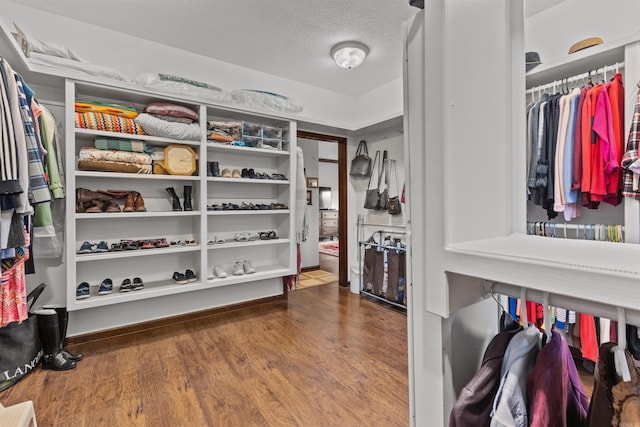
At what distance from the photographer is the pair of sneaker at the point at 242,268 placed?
119 inches

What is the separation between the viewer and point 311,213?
17.7ft

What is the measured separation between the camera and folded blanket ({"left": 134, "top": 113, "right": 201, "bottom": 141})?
2.45m

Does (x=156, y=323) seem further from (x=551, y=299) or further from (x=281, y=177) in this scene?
(x=551, y=299)

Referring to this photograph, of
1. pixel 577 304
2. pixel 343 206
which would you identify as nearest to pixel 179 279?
pixel 343 206

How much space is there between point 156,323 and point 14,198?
1.77 metres

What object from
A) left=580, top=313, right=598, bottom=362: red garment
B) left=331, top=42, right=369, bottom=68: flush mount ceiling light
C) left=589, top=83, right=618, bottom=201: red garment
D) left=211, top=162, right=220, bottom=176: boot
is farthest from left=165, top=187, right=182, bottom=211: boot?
left=580, top=313, right=598, bottom=362: red garment

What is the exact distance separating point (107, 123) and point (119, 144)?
17cm

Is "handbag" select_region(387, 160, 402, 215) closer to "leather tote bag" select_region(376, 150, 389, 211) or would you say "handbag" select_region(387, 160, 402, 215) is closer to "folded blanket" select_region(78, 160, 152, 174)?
"leather tote bag" select_region(376, 150, 389, 211)

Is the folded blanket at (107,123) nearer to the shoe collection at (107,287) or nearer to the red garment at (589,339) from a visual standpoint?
the shoe collection at (107,287)

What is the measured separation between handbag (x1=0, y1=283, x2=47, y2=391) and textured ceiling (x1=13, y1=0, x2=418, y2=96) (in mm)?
2162

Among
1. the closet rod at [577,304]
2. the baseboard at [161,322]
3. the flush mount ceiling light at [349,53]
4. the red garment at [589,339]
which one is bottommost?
the baseboard at [161,322]

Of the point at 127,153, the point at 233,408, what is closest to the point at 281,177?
the point at 127,153

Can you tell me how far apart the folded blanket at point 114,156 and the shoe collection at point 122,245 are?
26.2 inches

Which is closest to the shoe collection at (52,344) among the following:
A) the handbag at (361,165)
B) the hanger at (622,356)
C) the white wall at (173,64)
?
the white wall at (173,64)
